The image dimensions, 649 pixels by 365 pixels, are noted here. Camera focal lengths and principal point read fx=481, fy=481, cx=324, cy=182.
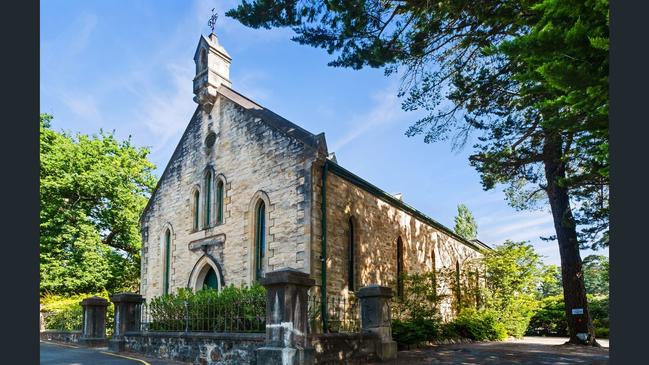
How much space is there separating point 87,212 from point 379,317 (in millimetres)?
21708

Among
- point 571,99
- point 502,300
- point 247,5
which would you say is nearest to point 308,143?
point 247,5

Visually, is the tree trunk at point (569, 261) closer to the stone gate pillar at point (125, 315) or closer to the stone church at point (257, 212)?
the stone church at point (257, 212)

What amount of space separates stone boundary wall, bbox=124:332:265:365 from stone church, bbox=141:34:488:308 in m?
2.78

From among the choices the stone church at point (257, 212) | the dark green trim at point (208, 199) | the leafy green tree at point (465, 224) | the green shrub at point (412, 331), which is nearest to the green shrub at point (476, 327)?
the green shrub at point (412, 331)

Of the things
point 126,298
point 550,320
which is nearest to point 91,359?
point 126,298

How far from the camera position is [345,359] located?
1050 centimetres

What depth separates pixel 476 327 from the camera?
19531 mm

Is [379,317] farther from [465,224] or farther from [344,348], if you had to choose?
[465,224]

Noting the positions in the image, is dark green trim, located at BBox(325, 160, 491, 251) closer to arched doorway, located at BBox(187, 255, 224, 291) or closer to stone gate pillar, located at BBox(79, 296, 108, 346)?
arched doorway, located at BBox(187, 255, 224, 291)

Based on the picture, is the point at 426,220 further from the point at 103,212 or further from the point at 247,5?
the point at 103,212

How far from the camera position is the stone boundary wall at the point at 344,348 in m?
9.92

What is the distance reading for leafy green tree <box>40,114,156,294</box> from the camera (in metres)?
25.1

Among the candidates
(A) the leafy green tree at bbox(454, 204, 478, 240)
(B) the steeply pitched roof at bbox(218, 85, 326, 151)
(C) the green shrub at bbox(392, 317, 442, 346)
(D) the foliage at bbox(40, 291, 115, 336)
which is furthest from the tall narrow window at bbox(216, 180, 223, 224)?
(A) the leafy green tree at bbox(454, 204, 478, 240)

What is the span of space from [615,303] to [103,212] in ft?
94.4
